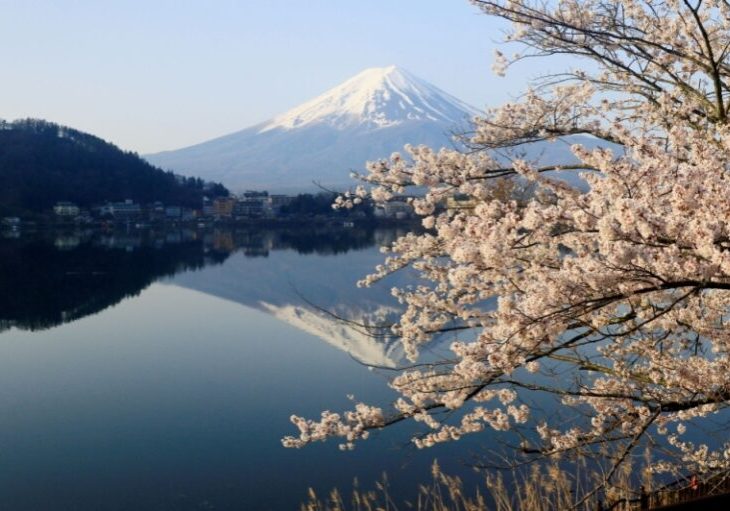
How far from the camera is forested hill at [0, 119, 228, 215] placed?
182 ft

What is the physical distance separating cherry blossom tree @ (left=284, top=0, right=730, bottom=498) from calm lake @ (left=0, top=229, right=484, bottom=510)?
7.51 feet

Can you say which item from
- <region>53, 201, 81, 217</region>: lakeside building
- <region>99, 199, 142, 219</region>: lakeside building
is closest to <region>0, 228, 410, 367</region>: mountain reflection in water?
<region>53, 201, 81, 217</region>: lakeside building

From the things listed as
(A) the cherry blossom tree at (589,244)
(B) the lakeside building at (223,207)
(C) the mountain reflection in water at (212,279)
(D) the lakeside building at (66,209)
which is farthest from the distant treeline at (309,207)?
(A) the cherry blossom tree at (589,244)

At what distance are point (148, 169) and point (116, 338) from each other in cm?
6229

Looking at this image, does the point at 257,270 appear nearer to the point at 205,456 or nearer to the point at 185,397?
the point at 185,397

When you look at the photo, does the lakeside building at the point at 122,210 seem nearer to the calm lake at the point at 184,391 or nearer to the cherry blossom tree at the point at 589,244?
the calm lake at the point at 184,391

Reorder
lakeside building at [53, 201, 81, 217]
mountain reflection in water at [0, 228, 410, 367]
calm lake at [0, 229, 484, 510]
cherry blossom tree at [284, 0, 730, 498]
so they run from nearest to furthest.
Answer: cherry blossom tree at [284, 0, 730, 498] → calm lake at [0, 229, 484, 510] → mountain reflection in water at [0, 228, 410, 367] → lakeside building at [53, 201, 81, 217]

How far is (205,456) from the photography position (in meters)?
7.39

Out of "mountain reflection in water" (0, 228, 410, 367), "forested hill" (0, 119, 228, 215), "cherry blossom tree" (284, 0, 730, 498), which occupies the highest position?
"forested hill" (0, 119, 228, 215)

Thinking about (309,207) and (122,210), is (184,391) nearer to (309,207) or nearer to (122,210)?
(309,207)

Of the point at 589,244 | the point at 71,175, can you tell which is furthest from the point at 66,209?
the point at 589,244

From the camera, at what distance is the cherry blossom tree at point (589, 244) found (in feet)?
6.95

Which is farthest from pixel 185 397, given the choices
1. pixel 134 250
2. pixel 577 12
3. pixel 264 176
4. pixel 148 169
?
pixel 264 176

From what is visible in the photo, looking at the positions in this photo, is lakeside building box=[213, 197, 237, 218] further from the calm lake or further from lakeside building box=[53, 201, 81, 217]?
the calm lake
